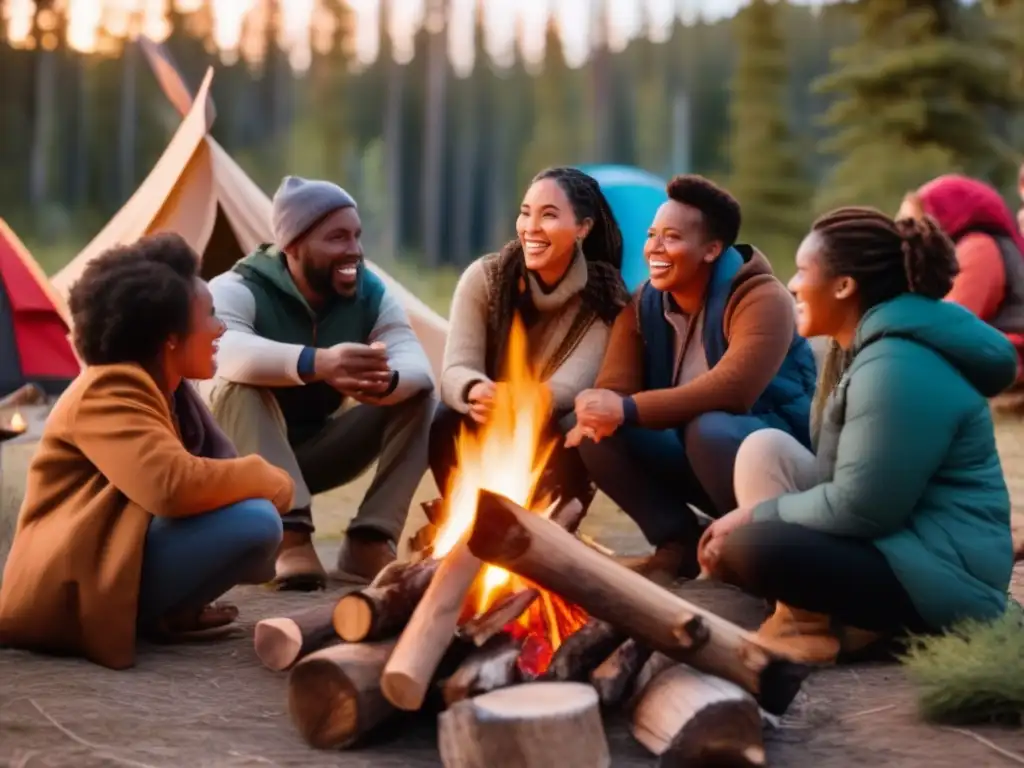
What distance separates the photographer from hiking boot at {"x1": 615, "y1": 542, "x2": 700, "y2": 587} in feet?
14.4

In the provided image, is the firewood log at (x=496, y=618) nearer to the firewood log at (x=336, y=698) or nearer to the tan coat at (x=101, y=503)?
the firewood log at (x=336, y=698)

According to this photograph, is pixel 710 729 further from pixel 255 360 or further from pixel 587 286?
pixel 255 360

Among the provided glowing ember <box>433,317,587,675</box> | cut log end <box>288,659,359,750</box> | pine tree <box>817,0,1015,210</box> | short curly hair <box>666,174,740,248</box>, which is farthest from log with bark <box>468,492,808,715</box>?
pine tree <box>817,0,1015,210</box>

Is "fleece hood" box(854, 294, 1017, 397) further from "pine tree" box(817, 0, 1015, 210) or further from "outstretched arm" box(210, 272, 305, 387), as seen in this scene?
"pine tree" box(817, 0, 1015, 210)

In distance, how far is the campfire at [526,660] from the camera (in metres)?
2.74

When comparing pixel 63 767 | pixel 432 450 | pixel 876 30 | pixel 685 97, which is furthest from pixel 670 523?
pixel 685 97

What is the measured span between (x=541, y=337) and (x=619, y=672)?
164 centimetres

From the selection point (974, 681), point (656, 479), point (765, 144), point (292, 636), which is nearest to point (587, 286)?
point (656, 479)

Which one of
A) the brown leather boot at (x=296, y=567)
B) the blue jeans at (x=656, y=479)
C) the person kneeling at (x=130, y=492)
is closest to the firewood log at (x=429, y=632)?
the person kneeling at (x=130, y=492)

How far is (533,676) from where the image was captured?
3162 millimetres

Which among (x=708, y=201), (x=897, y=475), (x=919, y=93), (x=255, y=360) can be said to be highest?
(x=919, y=93)

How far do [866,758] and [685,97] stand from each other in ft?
79.6

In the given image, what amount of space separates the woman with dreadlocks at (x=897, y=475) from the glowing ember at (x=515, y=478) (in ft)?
1.55

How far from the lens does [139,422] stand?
11.2 ft
